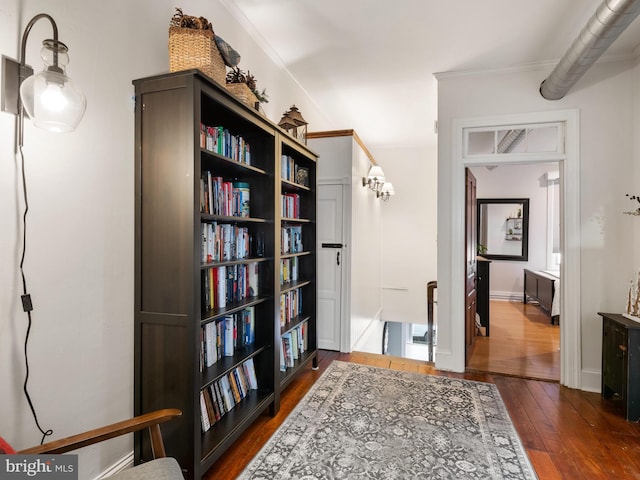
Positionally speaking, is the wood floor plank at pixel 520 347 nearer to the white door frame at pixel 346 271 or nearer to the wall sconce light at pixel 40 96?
the white door frame at pixel 346 271

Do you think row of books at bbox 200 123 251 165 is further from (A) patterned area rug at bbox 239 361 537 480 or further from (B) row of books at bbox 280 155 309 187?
(A) patterned area rug at bbox 239 361 537 480

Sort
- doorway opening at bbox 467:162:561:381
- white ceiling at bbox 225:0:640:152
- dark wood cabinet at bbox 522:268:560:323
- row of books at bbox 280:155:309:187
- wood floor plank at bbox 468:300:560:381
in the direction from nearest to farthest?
white ceiling at bbox 225:0:640:152 < row of books at bbox 280:155:309:187 < wood floor plank at bbox 468:300:560:381 < dark wood cabinet at bbox 522:268:560:323 < doorway opening at bbox 467:162:561:381

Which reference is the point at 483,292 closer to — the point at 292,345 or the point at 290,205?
the point at 292,345

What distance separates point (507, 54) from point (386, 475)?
3336 mm

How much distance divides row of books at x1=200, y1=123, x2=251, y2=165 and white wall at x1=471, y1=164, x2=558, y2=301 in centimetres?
569

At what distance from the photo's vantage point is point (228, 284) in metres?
2.15

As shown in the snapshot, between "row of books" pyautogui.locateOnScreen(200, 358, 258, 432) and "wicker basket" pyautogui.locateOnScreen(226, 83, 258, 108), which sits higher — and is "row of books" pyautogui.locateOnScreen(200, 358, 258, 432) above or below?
below

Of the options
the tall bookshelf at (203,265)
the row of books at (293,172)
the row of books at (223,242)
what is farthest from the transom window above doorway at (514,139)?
the row of books at (223,242)

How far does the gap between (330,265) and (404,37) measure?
7.51 feet

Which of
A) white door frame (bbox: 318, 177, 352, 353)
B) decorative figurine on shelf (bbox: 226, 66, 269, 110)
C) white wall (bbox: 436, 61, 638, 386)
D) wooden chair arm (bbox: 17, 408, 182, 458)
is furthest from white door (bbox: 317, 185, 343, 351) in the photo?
wooden chair arm (bbox: 17, 408, 182, 458)

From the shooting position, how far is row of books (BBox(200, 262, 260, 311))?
194 cm

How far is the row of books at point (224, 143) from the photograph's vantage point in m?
1.89

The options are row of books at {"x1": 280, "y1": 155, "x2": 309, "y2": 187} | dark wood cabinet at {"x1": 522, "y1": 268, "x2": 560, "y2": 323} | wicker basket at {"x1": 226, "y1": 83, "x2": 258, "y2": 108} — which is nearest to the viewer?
wicker basket at {"x1": 226, "y1": 83, "x2": 258, "y2": 108}

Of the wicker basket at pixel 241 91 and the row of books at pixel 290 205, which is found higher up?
the wicker basket at pixel 241 91
